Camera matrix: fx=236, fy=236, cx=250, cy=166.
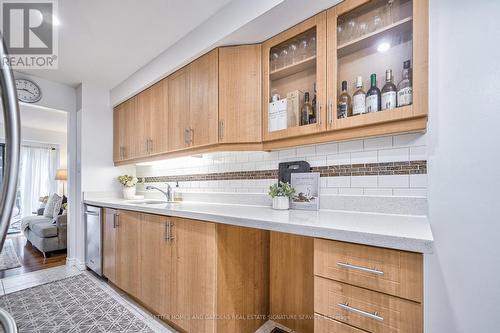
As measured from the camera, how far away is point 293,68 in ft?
5.42

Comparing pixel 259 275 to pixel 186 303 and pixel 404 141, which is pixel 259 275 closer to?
pixel 186 303

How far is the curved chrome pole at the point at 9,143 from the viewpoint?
1.59 ft

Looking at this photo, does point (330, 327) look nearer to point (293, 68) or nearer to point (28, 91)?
point (293, 68)

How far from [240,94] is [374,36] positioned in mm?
908

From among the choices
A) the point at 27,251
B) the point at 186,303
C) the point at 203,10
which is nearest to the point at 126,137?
the point at 203,10

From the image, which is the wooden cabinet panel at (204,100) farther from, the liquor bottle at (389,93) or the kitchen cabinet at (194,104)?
the liquor bottle at (389,93)

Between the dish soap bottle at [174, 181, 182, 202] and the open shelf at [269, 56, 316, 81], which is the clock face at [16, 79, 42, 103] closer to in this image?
the dish soap bottle at [174, 181, 182, 202]

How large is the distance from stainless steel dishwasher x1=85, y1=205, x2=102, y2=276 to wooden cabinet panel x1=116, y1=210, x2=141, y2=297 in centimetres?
45

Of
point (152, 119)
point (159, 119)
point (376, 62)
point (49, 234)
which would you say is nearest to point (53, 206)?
point (49, 234)

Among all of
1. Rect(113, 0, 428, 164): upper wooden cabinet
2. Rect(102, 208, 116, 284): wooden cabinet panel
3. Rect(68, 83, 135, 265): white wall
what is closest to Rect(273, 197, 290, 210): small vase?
Rect(113, 0, 428, 164): upper wooden cabinet

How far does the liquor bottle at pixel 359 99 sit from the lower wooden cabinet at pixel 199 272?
1.02 metres

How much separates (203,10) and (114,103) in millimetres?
2033

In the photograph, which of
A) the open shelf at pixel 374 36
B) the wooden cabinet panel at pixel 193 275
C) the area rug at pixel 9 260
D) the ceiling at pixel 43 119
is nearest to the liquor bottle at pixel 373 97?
the open shelf at pixel 374 36

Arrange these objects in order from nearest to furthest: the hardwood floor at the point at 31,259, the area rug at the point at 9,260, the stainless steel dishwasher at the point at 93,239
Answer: the stainless steel dishwasher at the point at 93,239 → the hardwood floor at the point at 31,259 → the area rug at the point at 9,260
